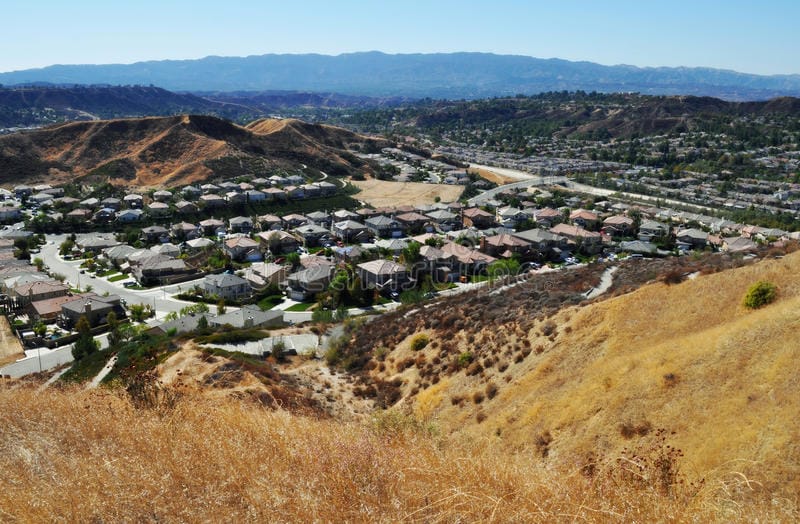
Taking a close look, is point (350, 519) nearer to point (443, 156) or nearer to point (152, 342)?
point (152, 342)

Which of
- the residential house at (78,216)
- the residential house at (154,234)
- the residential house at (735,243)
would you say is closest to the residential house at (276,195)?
the residential house at (154,234)

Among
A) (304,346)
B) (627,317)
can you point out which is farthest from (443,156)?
(627,317)

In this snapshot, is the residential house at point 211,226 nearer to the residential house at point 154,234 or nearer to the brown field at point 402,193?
the residential house at point 154,234

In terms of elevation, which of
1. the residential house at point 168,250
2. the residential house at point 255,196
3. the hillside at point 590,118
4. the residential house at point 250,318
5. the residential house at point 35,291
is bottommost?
the residential house at point 250,318

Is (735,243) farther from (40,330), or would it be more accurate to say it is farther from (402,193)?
(40,330)

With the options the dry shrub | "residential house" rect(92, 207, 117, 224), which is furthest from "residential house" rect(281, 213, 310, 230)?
the dry shrub

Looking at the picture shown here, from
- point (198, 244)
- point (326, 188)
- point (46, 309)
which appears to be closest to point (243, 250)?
point (198, 244)
